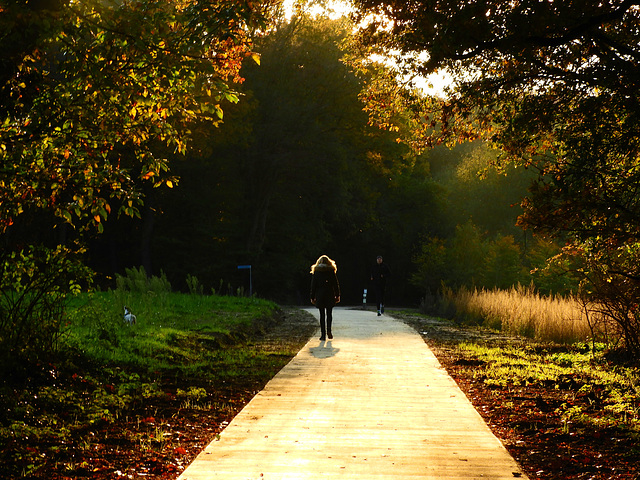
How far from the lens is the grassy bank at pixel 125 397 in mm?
6250

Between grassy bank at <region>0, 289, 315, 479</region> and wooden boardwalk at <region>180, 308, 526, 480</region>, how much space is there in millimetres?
375

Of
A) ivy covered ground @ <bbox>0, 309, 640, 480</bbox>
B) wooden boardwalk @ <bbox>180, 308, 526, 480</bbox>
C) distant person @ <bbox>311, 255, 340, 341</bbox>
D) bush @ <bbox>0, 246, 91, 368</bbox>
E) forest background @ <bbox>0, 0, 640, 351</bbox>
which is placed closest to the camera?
wooden boardwalk @ <bbox>180, 308, 526, 480</bbox>

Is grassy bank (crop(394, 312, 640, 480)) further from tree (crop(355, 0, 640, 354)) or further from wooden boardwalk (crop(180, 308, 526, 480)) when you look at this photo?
tree (crop(355, 0, 640, 354))

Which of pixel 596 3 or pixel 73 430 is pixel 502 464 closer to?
pixel 73 430


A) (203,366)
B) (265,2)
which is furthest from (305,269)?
(265,2)

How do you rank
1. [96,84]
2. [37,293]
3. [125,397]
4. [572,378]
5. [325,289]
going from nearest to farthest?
[96,84] < [125,397] < [37,293] < [572,378] < [325,289]

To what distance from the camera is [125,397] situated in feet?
28.7

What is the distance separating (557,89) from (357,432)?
6.26m

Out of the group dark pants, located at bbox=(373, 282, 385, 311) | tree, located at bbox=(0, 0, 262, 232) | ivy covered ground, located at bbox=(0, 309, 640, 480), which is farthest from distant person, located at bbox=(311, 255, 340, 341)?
dark pants, located at bbox=(373, 282, 385, 311)

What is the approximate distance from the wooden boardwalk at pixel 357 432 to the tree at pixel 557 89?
271 cm

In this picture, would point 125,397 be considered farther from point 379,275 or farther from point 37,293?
point 379,275

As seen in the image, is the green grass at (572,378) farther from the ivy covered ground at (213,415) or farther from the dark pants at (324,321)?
the dark pants at (324,321)

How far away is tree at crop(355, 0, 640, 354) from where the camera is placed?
8.97m

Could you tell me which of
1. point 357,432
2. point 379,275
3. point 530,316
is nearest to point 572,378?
point 357,432
